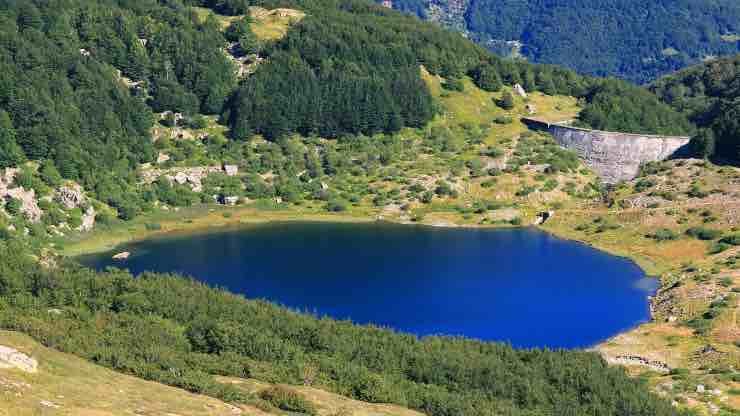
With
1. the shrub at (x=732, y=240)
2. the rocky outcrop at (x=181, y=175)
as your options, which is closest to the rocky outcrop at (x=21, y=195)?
the rocky outcrop at (x=181, y=175)

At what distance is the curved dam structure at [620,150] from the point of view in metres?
176

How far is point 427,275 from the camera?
124m

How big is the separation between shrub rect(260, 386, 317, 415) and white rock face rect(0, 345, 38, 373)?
1433 cm

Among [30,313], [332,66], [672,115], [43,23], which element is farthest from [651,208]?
[43,23]

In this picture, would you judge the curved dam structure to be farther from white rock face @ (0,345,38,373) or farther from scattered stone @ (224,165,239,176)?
white rock face @ (0,345,38,373)

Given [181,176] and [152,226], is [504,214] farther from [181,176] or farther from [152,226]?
[152,226]

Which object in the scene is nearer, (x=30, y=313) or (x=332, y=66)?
(x=30, y=313)

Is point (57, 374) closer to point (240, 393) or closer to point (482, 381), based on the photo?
point (240, 393)

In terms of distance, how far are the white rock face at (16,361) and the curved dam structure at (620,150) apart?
449 feet

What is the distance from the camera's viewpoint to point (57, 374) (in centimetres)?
5712

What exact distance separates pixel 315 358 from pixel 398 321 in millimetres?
31175

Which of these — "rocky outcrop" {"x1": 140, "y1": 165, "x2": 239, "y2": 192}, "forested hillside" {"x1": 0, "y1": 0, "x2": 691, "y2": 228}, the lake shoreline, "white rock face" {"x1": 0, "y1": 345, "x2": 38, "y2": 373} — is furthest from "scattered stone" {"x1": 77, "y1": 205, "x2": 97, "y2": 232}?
"white rock face" {"x1": 0, "y1": 345, "x2": 38, "y2": 373}

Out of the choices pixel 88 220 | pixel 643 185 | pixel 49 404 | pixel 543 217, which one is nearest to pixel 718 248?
pixel 643 185

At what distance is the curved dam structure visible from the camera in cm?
17650
